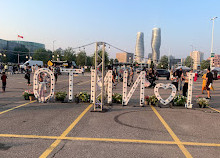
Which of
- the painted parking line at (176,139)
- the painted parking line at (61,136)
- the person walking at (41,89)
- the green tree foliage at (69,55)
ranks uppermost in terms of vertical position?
the green tree foliage at (69,55)

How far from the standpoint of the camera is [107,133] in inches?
201

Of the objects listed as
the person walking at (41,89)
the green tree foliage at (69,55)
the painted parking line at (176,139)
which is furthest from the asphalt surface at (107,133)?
the green tree foliage at (69,55)

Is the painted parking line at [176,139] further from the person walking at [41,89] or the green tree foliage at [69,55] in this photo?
the green tree foliage at [69,55]

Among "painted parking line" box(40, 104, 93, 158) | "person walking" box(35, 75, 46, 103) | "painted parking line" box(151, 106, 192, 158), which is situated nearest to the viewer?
"painted parking line" box(40, 104, 93, 158)

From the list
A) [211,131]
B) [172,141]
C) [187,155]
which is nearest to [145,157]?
[187,155]

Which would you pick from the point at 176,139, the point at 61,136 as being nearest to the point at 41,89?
the point at 61,136

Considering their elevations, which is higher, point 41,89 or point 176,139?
point 41,89

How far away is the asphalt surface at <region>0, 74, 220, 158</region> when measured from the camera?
13.1 ft

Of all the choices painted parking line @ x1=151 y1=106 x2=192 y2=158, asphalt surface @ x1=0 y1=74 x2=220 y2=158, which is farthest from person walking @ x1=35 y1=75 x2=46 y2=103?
painted parking line @ x1=151 y1=106 x2=192 y2=158

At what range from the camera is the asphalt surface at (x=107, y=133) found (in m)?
4.00

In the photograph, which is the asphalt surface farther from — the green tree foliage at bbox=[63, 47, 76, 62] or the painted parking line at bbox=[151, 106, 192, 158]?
the green tree foliage at bbox=[63, 47, 76, 62]

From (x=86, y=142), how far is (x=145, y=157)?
4.78ft

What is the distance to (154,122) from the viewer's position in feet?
20.6

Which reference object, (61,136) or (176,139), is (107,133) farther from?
(176,139)
